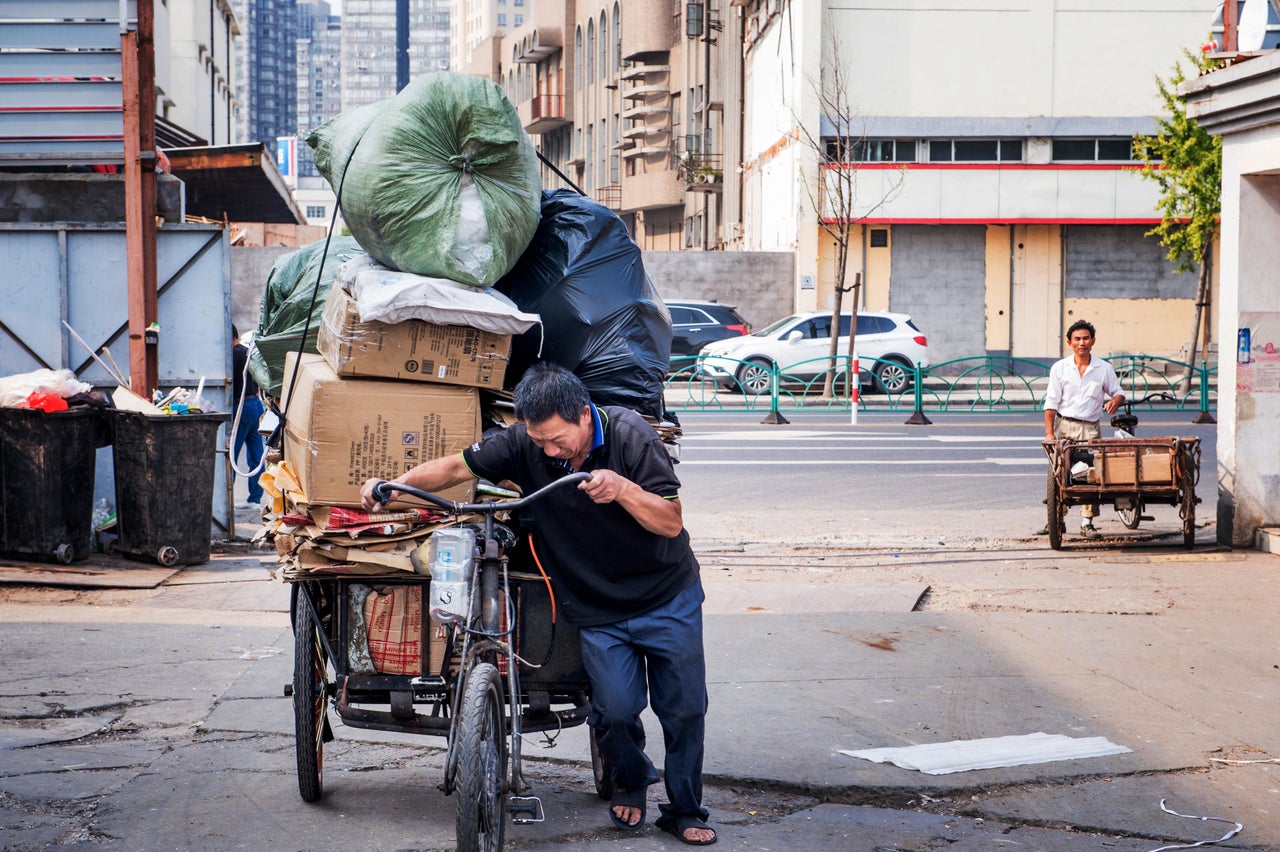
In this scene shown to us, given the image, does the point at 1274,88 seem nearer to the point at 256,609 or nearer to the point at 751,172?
the point at 256,609

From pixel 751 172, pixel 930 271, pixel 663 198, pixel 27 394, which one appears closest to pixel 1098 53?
pixel 930 271

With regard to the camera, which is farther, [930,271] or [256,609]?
[930,271]

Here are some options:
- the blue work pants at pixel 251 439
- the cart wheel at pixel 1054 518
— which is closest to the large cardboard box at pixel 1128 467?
the cart wheel at pixel 1054 518

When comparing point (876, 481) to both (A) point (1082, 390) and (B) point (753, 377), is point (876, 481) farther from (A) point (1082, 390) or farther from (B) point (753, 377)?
(B) point (753, 377)

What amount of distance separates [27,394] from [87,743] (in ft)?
14.0

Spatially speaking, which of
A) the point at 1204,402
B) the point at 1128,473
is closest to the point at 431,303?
the point at 1128,473

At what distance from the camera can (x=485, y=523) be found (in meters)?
4.38

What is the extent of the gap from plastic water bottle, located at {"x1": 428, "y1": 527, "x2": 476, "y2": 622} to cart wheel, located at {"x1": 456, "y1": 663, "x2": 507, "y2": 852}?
0.18 meters

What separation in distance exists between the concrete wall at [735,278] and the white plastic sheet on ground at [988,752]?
27.9 metres

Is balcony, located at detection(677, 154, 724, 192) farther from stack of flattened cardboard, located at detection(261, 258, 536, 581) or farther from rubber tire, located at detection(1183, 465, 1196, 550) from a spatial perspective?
stack of flattened cardboard, located at detection(261, 258, 536, 581)

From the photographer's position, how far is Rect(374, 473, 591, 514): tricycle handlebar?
4156mm

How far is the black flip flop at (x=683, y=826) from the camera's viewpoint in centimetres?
473

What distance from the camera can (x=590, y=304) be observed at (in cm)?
553

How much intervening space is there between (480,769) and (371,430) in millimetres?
1422
